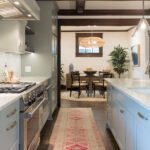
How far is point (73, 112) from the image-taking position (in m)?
6.40

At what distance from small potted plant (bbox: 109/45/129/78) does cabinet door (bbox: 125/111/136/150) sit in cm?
A: 850

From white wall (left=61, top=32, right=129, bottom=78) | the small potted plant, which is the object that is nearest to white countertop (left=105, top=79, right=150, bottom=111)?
the small potted plant

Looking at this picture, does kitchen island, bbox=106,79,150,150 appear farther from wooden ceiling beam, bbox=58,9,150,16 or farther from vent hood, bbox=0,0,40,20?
wooden ceiling beam, bbox=58,9,150,16

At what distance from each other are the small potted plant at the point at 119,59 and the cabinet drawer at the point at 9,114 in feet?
29.8

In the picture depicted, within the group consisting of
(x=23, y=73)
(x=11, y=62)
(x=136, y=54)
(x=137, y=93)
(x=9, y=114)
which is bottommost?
(x=9, y=114)

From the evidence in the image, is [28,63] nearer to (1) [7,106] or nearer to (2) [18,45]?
(2) [18,45]

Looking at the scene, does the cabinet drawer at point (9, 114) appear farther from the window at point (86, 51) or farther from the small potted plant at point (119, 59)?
the window at point (86, 51)

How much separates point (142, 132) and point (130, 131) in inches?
19.9

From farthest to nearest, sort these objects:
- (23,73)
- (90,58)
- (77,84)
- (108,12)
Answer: (90,58)
(77,84)
(108,12)
(23,73)

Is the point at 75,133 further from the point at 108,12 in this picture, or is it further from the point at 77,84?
the point at 77,84

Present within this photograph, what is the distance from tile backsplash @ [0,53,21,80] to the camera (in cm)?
430

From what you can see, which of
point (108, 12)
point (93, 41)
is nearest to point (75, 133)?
point (108, 12)

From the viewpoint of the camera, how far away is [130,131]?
2602 millimetres

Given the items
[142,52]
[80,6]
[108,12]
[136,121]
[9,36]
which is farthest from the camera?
[142,52]
